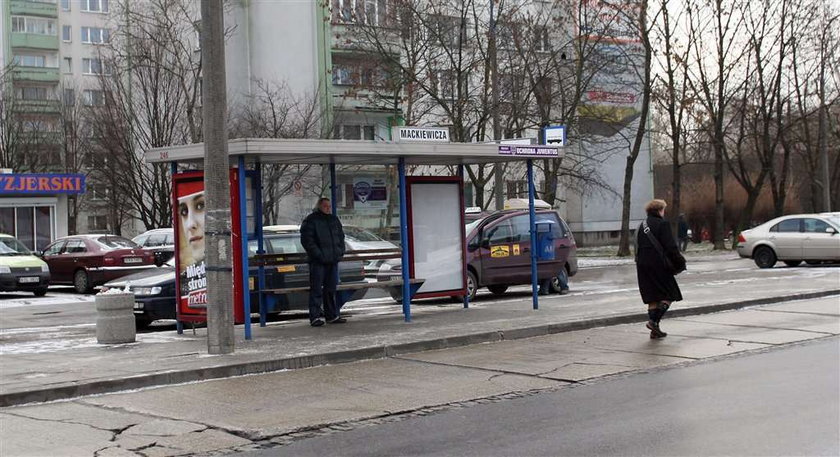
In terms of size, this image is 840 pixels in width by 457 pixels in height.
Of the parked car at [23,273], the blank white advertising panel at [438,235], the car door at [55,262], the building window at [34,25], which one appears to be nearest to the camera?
the blank white advertising panel at [438,235]

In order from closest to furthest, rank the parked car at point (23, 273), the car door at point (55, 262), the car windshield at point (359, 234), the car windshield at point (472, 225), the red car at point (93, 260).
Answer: the car windshield at point (359, 234) → the car windshield at point (472, 225) → the parked car at point (23, 273) → the red car at point (93, 260) → the car door at point (55, 262)

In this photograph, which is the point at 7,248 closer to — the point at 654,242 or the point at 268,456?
the point at 654,242

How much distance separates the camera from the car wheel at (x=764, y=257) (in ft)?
92.2

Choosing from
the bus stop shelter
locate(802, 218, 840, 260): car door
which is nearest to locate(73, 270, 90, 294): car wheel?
the bus stop shelter

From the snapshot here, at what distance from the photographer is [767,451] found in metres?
6.18

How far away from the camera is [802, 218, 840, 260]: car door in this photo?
88.7 feet

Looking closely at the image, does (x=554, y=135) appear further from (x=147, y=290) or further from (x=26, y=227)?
(x=26, y=227)

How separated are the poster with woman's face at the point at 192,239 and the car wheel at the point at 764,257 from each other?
65.9ft

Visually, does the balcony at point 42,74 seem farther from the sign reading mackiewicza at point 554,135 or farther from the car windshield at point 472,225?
the sign reading mackiewicza at point 554,135

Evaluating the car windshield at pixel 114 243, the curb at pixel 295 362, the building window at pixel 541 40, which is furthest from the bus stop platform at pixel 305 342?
the building window at pixel 541 40

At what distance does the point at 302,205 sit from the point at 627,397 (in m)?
40.9

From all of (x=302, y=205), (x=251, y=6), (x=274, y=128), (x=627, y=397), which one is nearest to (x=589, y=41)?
(x=274, y=128)

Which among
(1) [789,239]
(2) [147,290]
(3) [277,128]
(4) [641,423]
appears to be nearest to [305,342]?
(2) [147,290]

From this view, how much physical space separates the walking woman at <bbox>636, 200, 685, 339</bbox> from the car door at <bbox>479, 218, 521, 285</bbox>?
6816 millimetres
